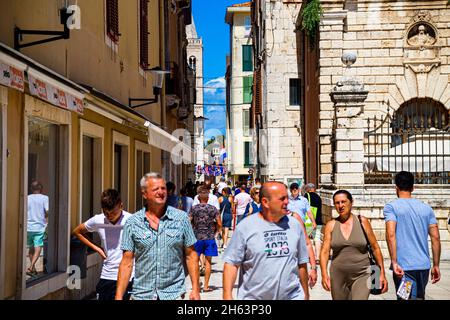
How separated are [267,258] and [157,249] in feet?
3.04

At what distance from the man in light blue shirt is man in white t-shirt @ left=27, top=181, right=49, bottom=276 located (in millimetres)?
4222

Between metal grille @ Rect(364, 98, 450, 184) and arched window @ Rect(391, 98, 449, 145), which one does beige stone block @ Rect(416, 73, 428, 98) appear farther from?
metal grille @ Rect(364, 98, 450, 184)

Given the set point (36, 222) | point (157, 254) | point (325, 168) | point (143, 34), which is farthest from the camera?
point (325, 168)

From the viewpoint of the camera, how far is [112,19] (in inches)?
544

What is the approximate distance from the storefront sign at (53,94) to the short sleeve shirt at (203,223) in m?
3.70

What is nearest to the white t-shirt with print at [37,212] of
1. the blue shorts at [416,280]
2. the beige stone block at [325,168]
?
the blue shorts at [416,280]

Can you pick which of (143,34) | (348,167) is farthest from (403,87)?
(143,34)

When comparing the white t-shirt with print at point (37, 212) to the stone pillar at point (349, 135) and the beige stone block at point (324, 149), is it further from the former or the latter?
the beige stone block at point (324, 149)

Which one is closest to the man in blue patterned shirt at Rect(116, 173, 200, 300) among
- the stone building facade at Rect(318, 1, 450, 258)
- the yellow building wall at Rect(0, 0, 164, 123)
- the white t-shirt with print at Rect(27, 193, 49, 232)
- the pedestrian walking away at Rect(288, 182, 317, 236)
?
the yellow building wall at Rect(0, 0, 164, 123)

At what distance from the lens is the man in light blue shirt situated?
7191 mm

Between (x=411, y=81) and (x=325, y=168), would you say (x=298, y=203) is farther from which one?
(x=411, y=81)

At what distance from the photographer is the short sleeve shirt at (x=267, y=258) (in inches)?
214
